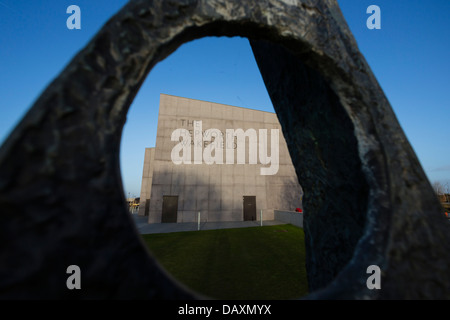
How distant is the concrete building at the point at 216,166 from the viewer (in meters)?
12.2

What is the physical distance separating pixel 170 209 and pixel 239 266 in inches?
342

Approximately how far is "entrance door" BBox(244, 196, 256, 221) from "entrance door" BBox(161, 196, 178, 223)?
4.23 meters

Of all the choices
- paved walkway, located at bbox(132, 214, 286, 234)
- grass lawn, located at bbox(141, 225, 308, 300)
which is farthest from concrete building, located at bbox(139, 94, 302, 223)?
grass lawn, located at bbox(141, 225, 308, 300)

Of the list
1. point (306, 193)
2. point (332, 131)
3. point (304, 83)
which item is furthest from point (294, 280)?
point (304, 83)

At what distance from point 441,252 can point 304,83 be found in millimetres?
1517

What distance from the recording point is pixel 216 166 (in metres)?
12.7

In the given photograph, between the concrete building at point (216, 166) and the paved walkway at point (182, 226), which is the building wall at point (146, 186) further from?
the paved walkway at point (182, 226)

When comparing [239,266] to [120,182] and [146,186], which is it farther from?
[146,186]

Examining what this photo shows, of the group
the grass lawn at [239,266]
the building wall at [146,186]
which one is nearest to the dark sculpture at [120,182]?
the grass lawn at [239,266]

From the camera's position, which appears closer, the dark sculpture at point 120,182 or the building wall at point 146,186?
the dark sculpture at point 120,182

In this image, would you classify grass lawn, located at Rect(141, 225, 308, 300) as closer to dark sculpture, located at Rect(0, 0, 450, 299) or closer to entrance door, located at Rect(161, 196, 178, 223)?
dark sculpture, located at Rect(0, 0, 450, 299)

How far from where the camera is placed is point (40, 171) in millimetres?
729

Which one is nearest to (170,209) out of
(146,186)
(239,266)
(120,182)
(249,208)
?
(249,208)
